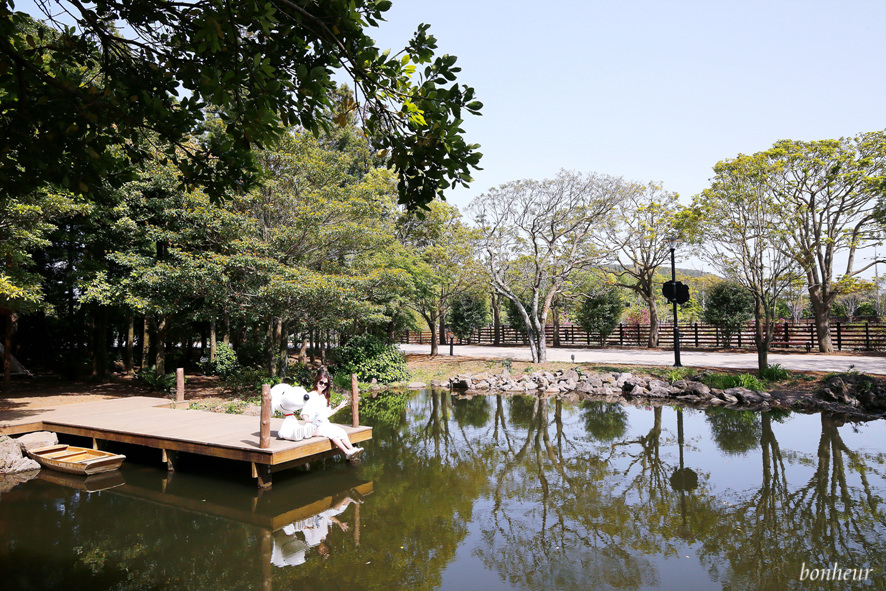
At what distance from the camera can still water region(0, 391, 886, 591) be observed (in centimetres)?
440

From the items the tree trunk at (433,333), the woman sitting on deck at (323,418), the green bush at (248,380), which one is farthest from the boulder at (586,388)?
the tree trunk at (433,333)

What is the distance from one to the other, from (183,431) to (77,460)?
133cm

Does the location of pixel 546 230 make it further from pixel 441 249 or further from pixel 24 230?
pixel 24 230

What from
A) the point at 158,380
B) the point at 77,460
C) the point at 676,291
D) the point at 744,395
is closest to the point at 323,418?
the point at 77,460

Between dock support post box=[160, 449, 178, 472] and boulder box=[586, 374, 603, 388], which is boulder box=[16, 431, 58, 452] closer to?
dock support post box=[160, 449, 178, 472]

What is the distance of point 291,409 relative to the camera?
281 inches

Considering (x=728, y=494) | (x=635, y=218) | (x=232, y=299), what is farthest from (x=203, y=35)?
(x=635, y=218)

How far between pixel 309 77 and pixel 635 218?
2289cm

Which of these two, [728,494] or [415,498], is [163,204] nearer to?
[415,498]

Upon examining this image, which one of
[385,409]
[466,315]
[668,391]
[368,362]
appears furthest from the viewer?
[466,315]

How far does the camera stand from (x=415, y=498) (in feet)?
20.8

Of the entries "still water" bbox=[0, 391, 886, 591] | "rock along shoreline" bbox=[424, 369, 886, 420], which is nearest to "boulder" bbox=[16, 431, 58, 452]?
"still water" bbox=[0, 391, 886, 591]

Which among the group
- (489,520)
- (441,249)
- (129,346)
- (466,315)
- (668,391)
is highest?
(441,249)

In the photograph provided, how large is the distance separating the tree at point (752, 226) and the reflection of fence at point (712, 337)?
8.84 metres
